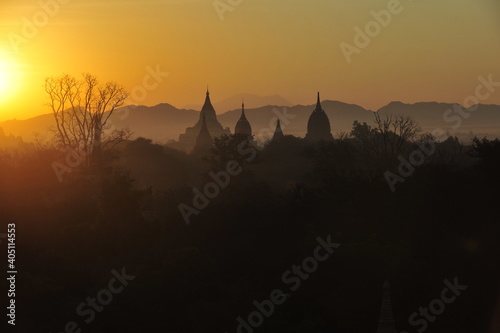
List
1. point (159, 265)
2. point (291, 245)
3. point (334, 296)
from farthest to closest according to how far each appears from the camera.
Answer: point (291, 245)
point (159, 265)
point (334, 296)

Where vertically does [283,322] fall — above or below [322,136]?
below

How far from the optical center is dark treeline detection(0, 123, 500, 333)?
1449 inches

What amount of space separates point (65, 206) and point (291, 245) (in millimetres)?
11469

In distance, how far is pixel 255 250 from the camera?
45969mm

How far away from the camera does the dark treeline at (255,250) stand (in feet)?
121

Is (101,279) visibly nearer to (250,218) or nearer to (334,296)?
(334,296)

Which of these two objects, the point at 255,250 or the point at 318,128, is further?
the point at 318,128

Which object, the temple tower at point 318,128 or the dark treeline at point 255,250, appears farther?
the temple tower at point 318,128

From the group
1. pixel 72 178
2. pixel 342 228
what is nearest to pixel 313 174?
pixel 72 178

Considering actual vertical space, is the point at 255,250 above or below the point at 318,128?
below

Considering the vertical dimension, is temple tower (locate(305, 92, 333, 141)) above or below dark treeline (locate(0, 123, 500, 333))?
above

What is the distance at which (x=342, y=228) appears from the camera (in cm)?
4734

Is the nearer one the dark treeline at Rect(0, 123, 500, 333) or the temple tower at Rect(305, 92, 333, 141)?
the dark treeline at Rect(0, 123, 500, 333)

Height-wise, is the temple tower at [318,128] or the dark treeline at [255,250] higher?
the temple tower at [318,128]
